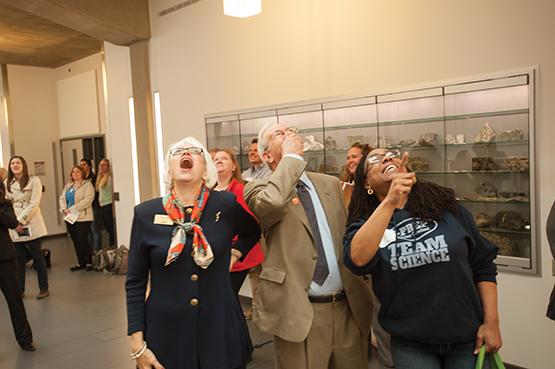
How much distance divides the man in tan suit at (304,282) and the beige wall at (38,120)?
37.2 ft

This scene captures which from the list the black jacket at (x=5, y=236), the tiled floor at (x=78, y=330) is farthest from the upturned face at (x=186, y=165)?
the black jacket at (x=5, y=236)

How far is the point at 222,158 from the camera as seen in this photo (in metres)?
3.89

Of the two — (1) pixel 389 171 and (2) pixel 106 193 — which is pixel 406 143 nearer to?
(1) pixel 389 171

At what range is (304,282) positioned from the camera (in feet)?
6.74

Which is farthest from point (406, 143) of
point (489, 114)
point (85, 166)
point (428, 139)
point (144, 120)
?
point (85, 166)

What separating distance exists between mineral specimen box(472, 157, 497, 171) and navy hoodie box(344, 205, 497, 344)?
2.10 metres

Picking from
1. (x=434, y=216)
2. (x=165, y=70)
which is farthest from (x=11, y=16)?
(x=434, y=216)

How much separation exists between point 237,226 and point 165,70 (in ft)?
17.4

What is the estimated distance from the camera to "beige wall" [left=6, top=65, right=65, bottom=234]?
11609mm

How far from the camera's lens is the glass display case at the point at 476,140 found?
3.59 metres

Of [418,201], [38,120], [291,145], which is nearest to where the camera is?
[418,201]

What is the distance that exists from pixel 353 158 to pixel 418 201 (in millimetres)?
2561

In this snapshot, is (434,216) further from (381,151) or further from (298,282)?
(298,282)

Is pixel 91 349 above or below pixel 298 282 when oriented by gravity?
below
